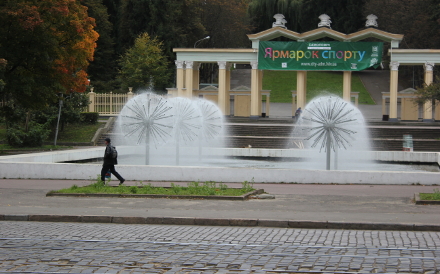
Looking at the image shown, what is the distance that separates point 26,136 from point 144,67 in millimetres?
28619

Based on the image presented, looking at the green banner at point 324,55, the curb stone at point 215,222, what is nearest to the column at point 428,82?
the green banner at point 324,55

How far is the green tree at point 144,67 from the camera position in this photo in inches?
2458

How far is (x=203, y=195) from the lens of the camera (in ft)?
50.7

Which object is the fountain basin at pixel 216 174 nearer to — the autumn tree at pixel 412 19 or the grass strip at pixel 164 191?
the grass strip at pixel 164 191

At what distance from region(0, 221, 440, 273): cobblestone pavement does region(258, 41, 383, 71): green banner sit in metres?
37.7

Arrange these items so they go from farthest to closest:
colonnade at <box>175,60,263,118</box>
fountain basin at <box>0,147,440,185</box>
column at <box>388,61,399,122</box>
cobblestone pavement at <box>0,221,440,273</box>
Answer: colonnade at <box>175,60,263,118</box> → column at <box>388,61,399,122</box> → fountain basin at <box>0,147,440,185</box> → cobblestone pavement at <box>0,221,440,273</box>

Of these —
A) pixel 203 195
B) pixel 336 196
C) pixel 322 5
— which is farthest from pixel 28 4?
pixel 322 5

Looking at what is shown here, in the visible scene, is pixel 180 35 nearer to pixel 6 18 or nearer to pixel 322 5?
pixel 322 5

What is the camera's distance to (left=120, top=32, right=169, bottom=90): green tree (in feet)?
205

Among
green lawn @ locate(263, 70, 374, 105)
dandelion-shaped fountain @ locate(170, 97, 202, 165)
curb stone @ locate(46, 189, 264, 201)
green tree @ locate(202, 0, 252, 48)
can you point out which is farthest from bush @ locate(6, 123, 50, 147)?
green tree @ locate(202, 0, 252, 48)

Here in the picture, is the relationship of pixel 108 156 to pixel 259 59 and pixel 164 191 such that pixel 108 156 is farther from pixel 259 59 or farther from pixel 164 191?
pixel 259 59

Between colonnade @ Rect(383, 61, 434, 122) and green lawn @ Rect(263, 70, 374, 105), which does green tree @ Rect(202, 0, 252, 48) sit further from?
colonnade @ Rect(383, 61, 434, 122)

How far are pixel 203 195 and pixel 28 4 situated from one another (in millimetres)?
16744

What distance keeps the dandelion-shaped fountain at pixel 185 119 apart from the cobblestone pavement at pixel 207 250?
16991mm
